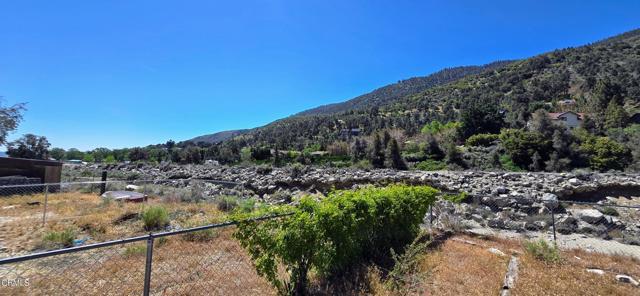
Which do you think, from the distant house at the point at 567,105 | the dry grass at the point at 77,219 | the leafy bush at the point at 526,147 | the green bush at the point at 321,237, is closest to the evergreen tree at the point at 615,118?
the leafy bush at the point at 526,147

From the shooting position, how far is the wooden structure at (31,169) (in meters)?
15.6

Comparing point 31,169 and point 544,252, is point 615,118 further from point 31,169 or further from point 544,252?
point 31,169

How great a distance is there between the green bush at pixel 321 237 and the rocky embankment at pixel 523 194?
468 cm

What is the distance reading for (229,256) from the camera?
242 inches

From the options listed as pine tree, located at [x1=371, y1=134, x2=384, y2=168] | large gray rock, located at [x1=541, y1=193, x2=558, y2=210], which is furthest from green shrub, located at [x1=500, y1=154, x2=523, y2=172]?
large gray rock, located at [x1=541, y1=193, x2=558, y2=210]

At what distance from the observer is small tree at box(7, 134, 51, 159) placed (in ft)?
98.8

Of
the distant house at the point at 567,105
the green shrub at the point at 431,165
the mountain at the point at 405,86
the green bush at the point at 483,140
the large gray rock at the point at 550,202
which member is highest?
the mountain at the point at 405,86

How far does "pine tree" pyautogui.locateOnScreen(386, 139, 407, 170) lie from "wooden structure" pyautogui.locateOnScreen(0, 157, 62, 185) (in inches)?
921

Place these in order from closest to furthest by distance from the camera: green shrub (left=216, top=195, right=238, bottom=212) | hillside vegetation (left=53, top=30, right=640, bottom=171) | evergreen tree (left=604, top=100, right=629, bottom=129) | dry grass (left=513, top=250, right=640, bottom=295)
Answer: dry grass (left=513, top=250, right=640, bottom=295), green shrub (left=216, top=195, right=238, bottom=212), hillside vegetation (left=53, top=30, right=640, bottom=171), evergreen tree (left=604, top=100, right=629, bottom=129)

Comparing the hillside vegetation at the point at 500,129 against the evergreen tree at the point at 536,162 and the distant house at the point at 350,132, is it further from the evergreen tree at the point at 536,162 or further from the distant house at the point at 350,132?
the distant house at the point at 350,132

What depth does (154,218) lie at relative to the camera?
834 cm

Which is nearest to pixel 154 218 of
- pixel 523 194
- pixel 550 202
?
pixel 550 202

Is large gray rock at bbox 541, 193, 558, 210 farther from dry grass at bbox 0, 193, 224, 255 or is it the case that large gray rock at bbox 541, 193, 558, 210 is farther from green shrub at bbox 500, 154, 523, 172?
green shrub at bbox 500, 154, 523, 172

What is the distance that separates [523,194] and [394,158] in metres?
13.2
